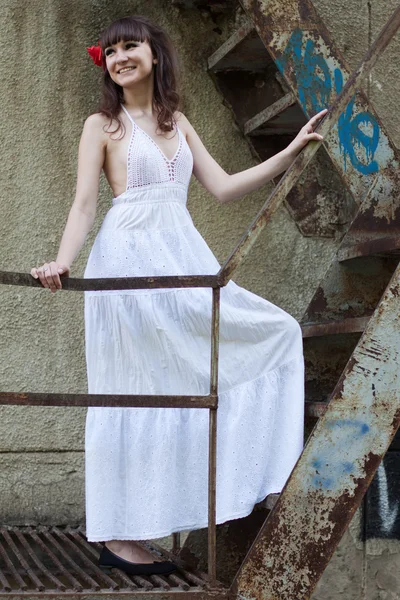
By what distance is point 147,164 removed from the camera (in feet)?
10.5

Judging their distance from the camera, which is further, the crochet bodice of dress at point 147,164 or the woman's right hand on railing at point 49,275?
the crochet bodice of dress at point 147,164

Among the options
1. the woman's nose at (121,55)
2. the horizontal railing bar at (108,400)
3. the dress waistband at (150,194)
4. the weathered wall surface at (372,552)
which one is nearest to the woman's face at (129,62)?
the woman's nose at (121,55)

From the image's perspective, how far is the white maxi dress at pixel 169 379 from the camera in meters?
2.97

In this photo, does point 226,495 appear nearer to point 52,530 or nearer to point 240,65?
point 52,530

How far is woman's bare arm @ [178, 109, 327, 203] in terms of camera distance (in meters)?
3.22

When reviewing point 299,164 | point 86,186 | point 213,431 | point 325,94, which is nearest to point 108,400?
point 213,431

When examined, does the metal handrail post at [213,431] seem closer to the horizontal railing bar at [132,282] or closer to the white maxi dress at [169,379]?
the horizontal railing bar at [132,282]

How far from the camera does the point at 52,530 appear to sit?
12.7 ft

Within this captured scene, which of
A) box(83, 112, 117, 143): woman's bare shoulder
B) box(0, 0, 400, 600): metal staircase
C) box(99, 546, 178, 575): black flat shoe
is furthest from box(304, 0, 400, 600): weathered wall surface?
box(83, 112, 117, 143): woman's bare shoulder

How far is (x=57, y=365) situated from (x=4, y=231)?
0.63 meters

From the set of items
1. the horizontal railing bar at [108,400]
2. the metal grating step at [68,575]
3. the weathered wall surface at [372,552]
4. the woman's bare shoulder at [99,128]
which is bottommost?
the weathered wall surface at [372,552]

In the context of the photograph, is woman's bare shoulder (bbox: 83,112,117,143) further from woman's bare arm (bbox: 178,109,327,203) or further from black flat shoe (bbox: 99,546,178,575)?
black flat shoe (bbox: 99,546,178,575)

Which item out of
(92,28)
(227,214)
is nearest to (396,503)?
(227,214)

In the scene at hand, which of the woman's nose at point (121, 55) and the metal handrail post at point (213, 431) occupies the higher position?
the woman's nose at point (121, 55)
